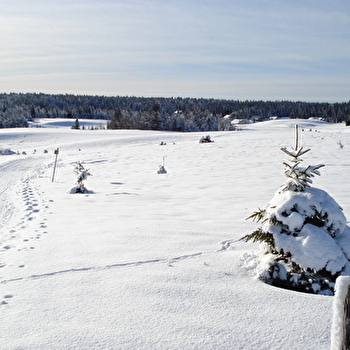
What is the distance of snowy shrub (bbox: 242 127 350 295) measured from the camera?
10.7 ft

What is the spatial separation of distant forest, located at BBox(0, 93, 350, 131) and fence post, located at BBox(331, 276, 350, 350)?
66.7 meters

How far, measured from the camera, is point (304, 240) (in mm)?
3350

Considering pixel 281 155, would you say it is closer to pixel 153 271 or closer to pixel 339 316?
pixel 153 271

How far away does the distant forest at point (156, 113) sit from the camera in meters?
68.2

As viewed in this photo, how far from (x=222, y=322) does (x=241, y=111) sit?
447ft

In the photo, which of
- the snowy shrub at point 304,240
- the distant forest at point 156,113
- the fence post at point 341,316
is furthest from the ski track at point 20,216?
the distant forest at point 156,113

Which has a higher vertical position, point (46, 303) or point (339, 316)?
point (339, 316)

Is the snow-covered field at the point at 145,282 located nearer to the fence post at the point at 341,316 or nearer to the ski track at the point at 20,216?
the ski track at the point at 20,216

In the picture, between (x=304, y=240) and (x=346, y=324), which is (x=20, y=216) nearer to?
(x=304, y=240)

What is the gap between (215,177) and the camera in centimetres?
1229

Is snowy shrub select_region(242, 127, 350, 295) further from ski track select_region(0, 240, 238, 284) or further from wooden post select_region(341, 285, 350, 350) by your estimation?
wooden post select_region(341, 285, 350, 350)

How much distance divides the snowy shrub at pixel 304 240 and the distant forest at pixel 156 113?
6465 centimetres

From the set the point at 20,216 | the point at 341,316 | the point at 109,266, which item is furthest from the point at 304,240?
the point at 20,216

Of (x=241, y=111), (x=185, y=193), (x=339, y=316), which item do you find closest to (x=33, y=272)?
(x=339, y=316)
